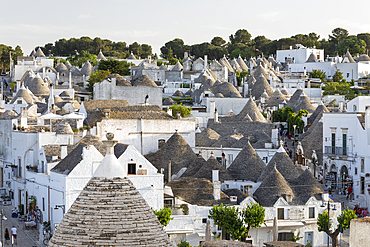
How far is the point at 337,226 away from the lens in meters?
36.2

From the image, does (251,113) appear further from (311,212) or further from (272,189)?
(311,212)

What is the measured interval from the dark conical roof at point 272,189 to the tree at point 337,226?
3.25 m

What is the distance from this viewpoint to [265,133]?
56.8 m

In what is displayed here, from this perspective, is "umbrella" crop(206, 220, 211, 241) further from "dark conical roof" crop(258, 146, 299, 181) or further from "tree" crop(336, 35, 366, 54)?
"tree" crop(336, 35, 366, 54)

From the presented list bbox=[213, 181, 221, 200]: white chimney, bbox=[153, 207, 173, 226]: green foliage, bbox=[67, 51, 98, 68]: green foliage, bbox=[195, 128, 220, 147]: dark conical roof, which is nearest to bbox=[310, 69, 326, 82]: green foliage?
bbox=[67, 51, 98, 68]: green foliage

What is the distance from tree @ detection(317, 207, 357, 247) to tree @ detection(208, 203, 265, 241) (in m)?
3.33

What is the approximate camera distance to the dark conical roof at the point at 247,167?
1732 inches

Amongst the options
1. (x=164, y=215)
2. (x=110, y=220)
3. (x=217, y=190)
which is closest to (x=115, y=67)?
(x=217, y=190)

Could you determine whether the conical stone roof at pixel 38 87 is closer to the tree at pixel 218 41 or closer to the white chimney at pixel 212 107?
the white chimney at pixel 212 107

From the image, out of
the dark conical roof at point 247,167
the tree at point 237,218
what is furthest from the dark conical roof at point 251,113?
the tree at point 237,218

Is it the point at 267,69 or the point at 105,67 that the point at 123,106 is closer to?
the point at 105,67

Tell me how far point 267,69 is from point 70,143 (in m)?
60.3

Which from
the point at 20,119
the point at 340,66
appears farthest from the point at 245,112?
the point at 340,66

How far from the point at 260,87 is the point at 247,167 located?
41.6 meters
